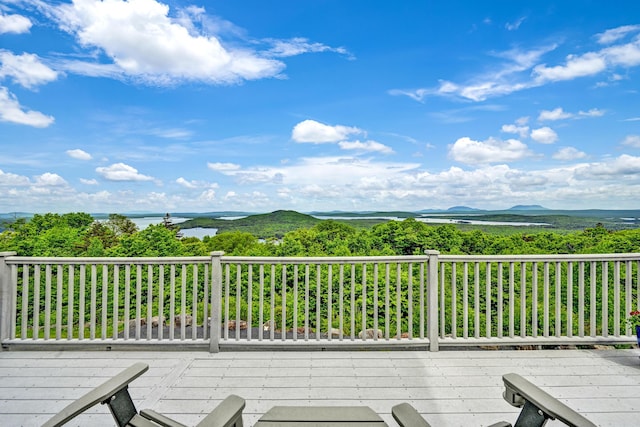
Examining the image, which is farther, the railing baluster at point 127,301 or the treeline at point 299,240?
the treeline at point 299,240

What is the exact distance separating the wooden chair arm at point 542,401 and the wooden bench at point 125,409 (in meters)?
1.13

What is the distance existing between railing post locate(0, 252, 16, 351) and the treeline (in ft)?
25.9

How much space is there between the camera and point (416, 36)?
1029 cm

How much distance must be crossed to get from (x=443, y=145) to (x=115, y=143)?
40.6ft

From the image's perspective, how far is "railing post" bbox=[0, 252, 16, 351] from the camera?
11.5ft

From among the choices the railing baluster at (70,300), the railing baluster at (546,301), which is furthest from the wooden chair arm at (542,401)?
the railing baluster at (70,300)

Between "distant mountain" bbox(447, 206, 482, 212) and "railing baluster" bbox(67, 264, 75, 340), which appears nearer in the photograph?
"railing baluster" bbox(67, 264, 75, 340)

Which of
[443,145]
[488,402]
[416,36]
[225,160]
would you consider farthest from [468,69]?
[488,402]

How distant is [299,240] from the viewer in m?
12.4

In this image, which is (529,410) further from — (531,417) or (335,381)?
(335,381)

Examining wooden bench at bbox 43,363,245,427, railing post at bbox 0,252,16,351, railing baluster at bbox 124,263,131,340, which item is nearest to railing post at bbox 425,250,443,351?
wooden bench at bbox 43,363,245,427

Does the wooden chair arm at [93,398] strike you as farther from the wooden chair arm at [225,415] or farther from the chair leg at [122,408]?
the wooden chair arm at [225,415]

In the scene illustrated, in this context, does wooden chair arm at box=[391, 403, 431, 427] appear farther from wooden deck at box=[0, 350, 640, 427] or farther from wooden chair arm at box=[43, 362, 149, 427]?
wooden chair arm at box=[43, 362, 149, 427]

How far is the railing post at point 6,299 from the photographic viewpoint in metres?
3.51
